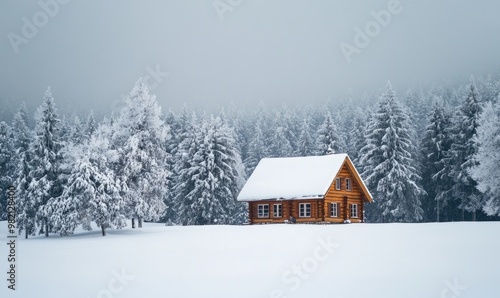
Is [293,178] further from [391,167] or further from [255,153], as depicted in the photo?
[255,153]

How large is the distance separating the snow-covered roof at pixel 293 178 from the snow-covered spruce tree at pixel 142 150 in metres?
9.30

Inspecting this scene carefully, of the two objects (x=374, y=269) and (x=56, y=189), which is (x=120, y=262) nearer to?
(x=374, y=269)

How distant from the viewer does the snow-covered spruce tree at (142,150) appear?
50094mm

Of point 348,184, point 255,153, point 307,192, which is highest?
point 255,153

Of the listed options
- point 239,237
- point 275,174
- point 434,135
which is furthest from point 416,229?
point 434,135

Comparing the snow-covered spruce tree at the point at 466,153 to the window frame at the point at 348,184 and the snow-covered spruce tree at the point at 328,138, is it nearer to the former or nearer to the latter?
the window frame at the point at 348,184

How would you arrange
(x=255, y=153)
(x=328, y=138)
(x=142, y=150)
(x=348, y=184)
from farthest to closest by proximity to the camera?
(x=255, y=153) → (x=328, y=138) → (x=348, y=184) → (x=142, y=150)

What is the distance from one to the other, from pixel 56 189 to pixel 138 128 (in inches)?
353

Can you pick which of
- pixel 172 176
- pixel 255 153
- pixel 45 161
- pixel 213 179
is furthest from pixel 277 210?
pixel 255 153

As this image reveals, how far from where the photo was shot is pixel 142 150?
5103 centimetres

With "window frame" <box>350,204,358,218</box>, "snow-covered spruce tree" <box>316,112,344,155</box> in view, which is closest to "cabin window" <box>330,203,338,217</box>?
"window frame" <box>350,204,358,218</box>

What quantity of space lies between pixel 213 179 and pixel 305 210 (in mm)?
14838

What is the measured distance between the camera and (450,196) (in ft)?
221

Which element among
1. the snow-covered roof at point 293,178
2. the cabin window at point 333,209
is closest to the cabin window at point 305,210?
the snow-covered roof at point 293,178
